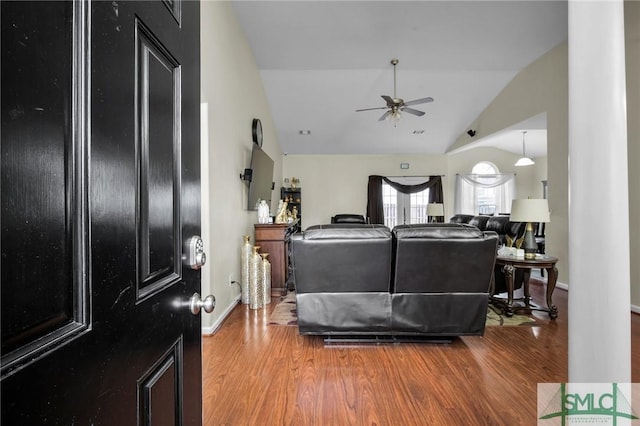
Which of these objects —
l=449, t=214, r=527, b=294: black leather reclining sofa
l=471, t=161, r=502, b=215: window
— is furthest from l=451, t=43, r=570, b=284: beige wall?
l=471, t=161, r=502, b=215: window

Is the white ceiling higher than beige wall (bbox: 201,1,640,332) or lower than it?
higher

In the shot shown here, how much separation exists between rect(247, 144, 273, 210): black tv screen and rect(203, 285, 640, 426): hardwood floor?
1.82 metres

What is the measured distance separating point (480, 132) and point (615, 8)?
6.09 meters

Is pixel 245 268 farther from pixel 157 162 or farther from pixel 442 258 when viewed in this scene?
pixel 157 162

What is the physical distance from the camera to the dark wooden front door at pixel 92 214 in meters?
0.34

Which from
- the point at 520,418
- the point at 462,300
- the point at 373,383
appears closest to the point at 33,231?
the point at 373,383

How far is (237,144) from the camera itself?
3.58m

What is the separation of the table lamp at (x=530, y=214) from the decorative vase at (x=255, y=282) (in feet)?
8.84

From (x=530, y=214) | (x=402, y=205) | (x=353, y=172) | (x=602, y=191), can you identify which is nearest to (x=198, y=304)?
(x=602, y=191)

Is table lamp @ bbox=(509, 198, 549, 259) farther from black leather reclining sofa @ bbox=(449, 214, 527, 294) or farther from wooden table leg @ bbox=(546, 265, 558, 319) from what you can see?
black leather reclining sofa @ bbox=(449, 214, 527, 294)

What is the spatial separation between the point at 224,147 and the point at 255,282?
1.45 meters

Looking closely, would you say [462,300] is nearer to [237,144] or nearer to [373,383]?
[373,383]

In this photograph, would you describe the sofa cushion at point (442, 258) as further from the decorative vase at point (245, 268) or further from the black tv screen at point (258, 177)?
the black tv screen at point (258, 177)

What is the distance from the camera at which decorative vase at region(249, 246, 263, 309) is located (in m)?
3.34
